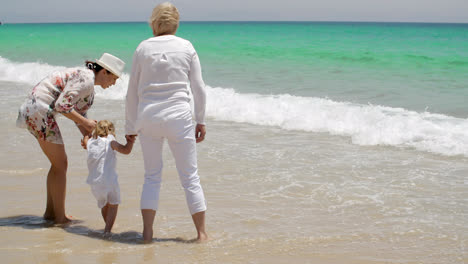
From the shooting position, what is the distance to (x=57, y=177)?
4191 mm

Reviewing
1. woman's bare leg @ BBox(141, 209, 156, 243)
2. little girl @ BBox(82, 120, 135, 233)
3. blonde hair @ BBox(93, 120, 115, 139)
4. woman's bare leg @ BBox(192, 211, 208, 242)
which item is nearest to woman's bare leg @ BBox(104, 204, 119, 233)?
little girl @ BBox(82, 120, 135, 233)

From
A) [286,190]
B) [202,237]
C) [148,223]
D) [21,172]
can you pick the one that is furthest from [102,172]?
[21,172]

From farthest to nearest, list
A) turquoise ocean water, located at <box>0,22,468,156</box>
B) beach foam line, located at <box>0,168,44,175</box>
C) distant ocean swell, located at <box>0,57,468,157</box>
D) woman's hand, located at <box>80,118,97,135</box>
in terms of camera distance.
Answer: turquoise ocean water, located at <box>0,22,468,156</box> → distant ocean swell, located at <box>0,57,468,157</box> → beach foam line, located at <box>0,168,44,175</box> → woman's hand, located at <box>80,118,97,135</box>

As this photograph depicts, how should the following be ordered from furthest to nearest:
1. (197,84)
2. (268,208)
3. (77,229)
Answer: (268,208), (77,229), (197,84)

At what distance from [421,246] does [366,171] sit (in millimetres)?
2247

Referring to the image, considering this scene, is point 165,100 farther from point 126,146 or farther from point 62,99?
point 62,99

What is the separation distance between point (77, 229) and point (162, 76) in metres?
1.52

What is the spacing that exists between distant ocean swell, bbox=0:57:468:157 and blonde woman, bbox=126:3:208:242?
4.58m

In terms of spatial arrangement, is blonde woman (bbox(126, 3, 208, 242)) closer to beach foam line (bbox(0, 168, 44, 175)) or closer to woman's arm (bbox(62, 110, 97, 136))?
woman's arm (bbox(62, 110, 97, 136))

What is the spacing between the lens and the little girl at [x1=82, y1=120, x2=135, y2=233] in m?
3.96

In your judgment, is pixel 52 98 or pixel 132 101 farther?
pixel 52 98

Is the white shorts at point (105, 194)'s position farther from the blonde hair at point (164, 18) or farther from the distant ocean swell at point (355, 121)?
the distant ocean swell at point (355, 121)

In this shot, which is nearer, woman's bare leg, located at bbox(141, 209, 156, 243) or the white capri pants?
the white capri pants

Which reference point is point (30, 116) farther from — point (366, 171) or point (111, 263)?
point (366, 171)
